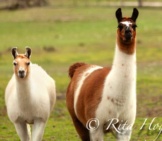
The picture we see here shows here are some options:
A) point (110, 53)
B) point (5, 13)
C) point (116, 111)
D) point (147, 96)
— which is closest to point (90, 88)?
point (116, 111)

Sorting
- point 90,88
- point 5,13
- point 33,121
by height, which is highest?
point 90,88

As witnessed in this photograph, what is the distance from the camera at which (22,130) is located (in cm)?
1111

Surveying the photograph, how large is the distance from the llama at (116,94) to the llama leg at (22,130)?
41.9 inches

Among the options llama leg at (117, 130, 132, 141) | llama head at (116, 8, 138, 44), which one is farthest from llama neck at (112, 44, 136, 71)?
llama leg at (117, 130, 132, 141)

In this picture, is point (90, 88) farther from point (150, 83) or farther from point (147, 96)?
point (150, 83)

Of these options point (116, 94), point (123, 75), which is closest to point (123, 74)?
point (123, 75)

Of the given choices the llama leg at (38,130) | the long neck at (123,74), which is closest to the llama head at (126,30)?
the long neck at (123,74)

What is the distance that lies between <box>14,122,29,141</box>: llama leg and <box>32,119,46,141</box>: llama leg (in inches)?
7.0

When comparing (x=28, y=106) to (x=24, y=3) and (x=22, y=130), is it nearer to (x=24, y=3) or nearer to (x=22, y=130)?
(x=22, y=130)

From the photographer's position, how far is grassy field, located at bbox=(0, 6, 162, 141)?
14.8 metres

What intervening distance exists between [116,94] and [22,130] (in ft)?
6.92

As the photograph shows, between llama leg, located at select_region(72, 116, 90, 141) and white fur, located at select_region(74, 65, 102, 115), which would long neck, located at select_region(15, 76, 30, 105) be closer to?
white fur, located at select_region(74, 65, 102, 115)

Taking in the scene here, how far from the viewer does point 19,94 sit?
10.8 m

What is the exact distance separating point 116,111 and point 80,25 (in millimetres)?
32420
